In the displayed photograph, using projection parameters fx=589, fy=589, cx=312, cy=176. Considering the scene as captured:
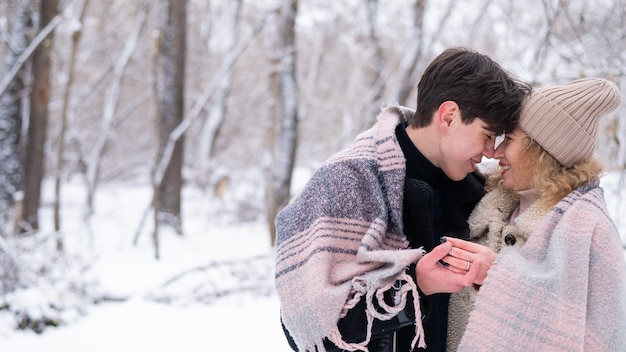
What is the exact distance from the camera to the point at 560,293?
1.68 meters

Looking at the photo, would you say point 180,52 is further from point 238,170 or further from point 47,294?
point 238,170

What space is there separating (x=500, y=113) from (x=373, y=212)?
547 mm

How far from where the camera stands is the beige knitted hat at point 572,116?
6.18 feet

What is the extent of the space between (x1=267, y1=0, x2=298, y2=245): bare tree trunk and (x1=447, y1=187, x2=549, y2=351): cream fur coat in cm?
700

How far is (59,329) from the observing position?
207 inches

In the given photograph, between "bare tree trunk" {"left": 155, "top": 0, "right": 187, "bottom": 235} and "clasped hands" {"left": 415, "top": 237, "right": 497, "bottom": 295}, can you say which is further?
"bare tree trunk" {"left": 155, "top": 0, "right": 187, "bottom": 235}

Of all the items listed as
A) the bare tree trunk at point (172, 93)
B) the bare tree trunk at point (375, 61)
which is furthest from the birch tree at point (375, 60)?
the bare tree trunk at point (172, 93)

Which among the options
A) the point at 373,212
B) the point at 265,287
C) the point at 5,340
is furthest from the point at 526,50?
the point at 5,340

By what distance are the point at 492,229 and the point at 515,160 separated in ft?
0.84

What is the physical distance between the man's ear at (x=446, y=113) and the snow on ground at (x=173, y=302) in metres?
2.32

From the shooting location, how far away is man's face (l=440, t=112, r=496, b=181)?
2039 mm

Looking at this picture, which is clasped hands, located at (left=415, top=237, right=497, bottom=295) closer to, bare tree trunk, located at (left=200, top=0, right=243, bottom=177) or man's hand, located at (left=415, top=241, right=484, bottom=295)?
man's hand, located at (left=415, top=241, right=484, bottom=295)

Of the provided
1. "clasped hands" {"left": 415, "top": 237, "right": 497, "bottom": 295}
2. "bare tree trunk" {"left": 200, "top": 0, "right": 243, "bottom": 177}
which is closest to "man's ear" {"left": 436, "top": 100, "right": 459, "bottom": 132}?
"clasped hands" {"left": 415, "top": 237, "right": 497, "bottom": 295}

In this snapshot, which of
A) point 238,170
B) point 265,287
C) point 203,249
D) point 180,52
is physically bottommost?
point 238,170
